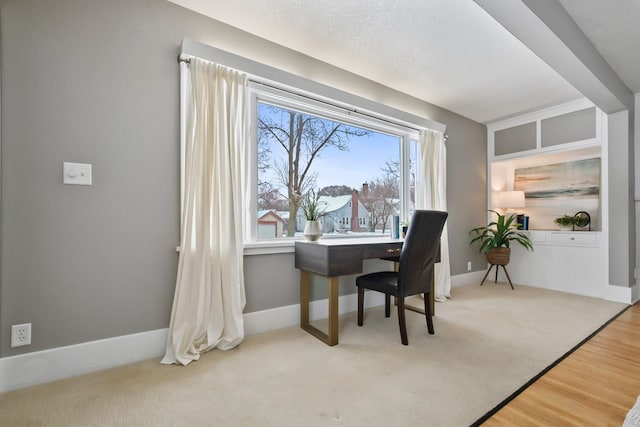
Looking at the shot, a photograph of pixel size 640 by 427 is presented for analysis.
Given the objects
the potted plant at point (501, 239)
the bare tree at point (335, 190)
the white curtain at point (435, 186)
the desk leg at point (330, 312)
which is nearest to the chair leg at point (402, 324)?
the desk leg at point (330, 312)

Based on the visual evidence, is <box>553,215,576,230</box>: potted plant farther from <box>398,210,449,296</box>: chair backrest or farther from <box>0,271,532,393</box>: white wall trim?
→ <box>0,271,532,393</box>: white wall trim

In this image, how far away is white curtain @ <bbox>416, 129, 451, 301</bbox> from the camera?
12.0 feet

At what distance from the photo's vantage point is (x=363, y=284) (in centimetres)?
262

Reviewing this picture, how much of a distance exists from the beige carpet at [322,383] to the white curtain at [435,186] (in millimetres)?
967

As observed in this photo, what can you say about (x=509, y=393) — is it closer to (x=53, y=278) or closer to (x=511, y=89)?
(x=53, y=278)

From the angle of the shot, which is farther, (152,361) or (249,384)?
(152,361)

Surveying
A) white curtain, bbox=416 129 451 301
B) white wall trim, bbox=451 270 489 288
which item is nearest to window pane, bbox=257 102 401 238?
white curtain, bbox=416 129 451 301

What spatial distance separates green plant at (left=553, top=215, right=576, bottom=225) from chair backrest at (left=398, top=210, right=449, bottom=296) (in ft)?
9.16

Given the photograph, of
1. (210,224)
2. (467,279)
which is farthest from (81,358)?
(467,279)

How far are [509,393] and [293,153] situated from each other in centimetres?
239

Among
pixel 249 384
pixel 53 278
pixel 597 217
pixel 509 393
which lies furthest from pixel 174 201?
pixel 597 217

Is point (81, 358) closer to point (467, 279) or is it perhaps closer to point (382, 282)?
point (382, 282)

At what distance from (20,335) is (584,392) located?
3114 millimetres

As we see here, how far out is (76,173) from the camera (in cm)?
184
